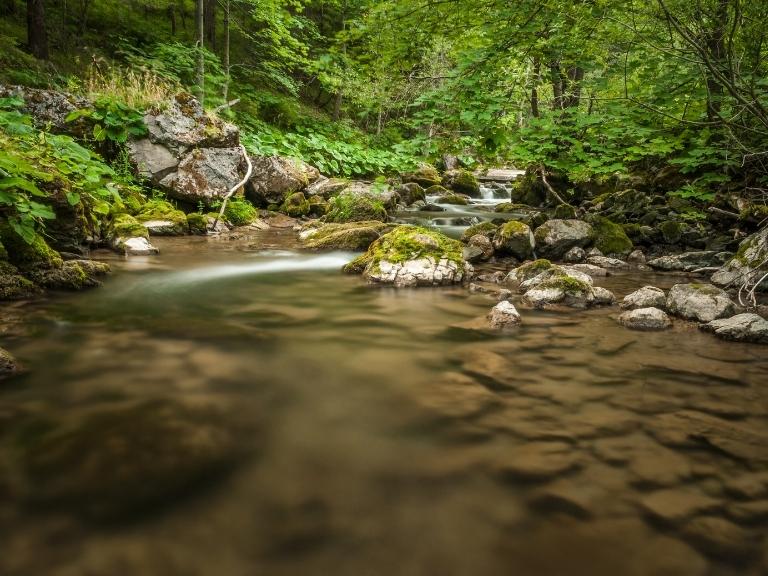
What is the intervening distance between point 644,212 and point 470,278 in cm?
555

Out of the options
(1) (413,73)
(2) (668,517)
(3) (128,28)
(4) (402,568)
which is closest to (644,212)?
(1) (413,73)

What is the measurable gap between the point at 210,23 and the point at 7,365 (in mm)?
20103

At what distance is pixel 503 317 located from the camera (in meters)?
4.37

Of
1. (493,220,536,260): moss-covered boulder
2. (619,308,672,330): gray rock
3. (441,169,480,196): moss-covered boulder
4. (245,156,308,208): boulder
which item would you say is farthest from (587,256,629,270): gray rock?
(441,169,480,196): moss-covered boulder

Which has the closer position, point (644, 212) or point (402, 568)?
point (402, 568)

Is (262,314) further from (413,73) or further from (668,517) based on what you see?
(668,517)

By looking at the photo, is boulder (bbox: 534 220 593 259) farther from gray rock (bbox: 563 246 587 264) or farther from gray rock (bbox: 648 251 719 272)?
gray rock (bbox: 648 251 719 272)

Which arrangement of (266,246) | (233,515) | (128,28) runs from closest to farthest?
(233,515)
(266,246)
(128,28)

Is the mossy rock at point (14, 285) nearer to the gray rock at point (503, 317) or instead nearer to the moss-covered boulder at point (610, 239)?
the gray rock at point (503, 317)

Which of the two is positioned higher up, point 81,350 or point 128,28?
point 128,28

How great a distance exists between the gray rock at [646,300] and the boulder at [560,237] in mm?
2966

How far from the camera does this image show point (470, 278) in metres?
6.38

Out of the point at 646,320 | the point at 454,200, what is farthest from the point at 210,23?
the point at 646,320

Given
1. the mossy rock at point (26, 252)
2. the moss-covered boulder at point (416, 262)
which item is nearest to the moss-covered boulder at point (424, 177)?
the moss-covered boulder at point (416, 262)
